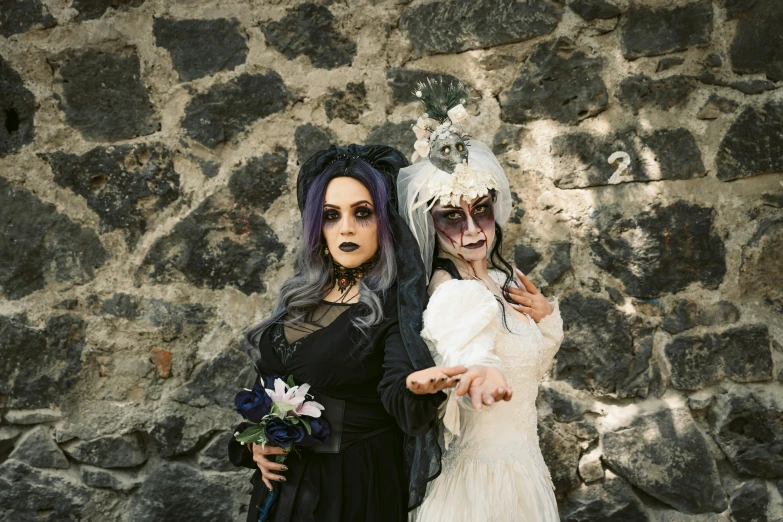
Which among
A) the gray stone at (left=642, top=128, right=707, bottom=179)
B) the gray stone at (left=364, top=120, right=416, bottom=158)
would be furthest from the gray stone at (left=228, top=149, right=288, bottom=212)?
the gray stone at (left=642, top=128, right=707, bottom=179)

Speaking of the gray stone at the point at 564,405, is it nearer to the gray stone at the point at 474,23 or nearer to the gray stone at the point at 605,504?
the gray stone at the point at 605,504

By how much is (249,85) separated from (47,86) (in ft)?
2.49

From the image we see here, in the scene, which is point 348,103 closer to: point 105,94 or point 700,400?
point 105,94

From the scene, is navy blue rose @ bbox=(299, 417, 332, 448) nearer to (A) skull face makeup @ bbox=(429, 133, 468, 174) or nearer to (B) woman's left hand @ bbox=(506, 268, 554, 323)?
(B) woman's left hand @ bbox=(506, 268, 554, 323)

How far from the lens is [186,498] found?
2.97 m

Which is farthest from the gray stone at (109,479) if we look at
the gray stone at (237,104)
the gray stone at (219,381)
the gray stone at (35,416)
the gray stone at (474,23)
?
the gray stone at (474,23)

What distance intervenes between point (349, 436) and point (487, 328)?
1.67 feet

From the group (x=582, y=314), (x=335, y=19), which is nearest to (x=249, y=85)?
(x=335, y=19)

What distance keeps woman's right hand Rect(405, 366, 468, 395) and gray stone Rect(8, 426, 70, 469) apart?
182cm

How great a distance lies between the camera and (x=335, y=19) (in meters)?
2.96

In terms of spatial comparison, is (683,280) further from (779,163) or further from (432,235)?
(432,235)

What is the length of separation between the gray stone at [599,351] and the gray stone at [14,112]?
209cm

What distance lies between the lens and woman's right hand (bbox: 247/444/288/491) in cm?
216

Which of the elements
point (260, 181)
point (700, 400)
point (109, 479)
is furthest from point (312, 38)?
point (700, 400)
